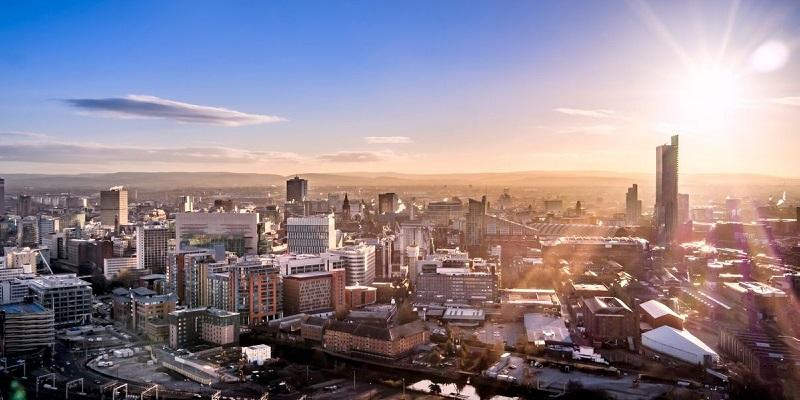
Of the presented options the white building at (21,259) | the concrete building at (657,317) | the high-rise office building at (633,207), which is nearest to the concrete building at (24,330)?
the white building at (21,259)

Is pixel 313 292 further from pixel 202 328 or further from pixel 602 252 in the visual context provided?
pixel 602 252

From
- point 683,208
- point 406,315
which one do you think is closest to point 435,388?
point 406,315

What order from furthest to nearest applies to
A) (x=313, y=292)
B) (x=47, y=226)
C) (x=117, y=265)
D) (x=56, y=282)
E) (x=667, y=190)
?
(x=667, y=190), (x=47, y=226), (x=117, y=265), (x=313, y=292), (x=56, y=282)

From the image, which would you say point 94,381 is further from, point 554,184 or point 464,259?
point 554,184

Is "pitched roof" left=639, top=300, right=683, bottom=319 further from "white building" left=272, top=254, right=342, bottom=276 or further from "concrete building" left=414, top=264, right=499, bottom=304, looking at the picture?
"white building" left=272, top=254, right=342, bottom=276

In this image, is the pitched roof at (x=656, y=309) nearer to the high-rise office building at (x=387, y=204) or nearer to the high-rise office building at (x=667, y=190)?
the high-rise office building at (x=667, y=190)

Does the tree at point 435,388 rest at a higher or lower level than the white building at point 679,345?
lower
